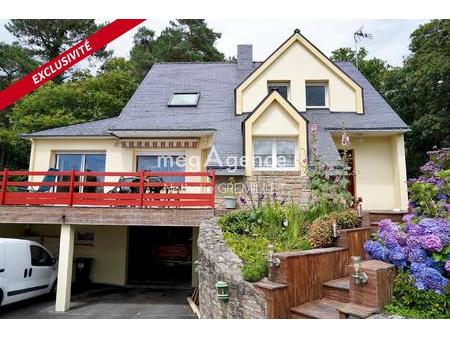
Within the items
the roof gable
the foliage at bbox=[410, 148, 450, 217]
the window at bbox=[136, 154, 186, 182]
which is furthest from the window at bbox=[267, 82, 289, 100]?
the foliage at bbox=[410, 148, 450, 217]

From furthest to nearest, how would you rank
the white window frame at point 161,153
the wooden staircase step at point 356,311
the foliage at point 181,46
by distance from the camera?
the foliage at point 181,46, the white window frame at point 161,153, the wooden staircase step at point 356,311

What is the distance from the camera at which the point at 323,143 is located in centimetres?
1404

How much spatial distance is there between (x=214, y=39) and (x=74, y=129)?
77.4 ft

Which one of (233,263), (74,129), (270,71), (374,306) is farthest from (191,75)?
(374,306)

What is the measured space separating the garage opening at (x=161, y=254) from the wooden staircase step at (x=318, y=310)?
11784 millimetres

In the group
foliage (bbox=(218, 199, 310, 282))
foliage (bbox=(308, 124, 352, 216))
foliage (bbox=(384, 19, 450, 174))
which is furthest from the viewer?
foliage (bbox=(384, 19, 450, 174))

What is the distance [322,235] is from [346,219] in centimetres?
100

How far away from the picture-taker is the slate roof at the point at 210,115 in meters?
14.6

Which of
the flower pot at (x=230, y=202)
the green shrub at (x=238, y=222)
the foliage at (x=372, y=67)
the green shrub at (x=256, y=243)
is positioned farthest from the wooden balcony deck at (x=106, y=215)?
the foliage at (x=372, y=67)

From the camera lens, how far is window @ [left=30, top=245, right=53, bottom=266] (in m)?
11.9

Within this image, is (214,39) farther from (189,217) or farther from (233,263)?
(233,263)

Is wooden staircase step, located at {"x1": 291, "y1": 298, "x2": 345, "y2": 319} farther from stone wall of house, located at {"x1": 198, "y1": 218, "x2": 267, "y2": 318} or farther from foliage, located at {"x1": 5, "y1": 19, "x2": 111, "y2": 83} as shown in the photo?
foliage, located at {"x1": 5, "y1": 19, "x2": 111, "y2": 83}

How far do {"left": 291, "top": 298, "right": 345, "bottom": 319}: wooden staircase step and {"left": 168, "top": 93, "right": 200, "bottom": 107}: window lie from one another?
12589mm

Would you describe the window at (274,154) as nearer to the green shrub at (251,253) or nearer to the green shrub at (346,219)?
the green shrub at (251,253)
